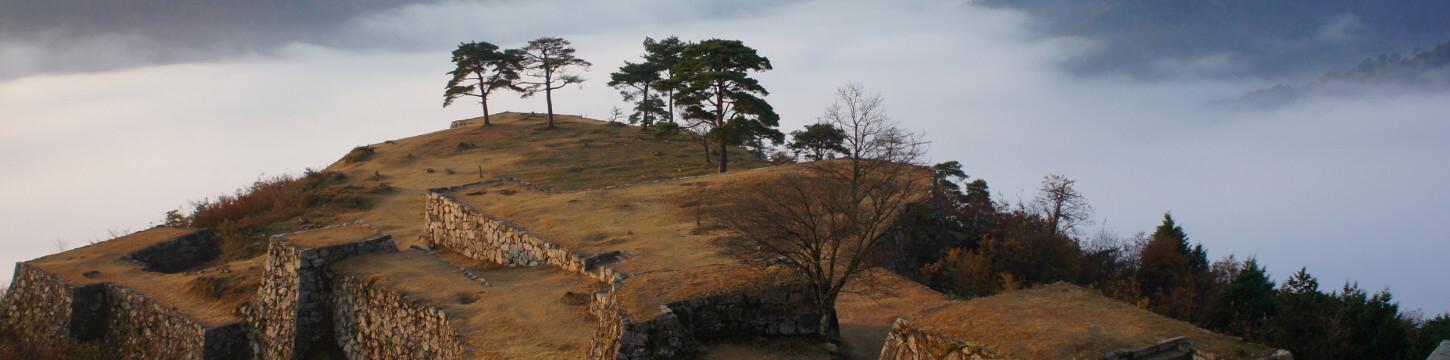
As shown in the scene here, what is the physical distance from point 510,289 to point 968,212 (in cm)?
1712

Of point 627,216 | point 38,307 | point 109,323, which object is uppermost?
point 627,216

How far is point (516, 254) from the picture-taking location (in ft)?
60.3

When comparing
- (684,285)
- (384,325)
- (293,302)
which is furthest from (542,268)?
(684,285)

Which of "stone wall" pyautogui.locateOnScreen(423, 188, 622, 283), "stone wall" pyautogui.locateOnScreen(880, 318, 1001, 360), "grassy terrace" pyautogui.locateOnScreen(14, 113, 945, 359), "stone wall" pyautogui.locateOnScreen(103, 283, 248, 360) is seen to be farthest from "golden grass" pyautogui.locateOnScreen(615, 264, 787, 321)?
"stone wall" pyautogui.locateOnScreen(103, 283, 248, 360)

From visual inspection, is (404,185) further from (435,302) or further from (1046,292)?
(1046,292)

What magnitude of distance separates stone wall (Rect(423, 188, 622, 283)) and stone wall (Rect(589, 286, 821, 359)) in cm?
261

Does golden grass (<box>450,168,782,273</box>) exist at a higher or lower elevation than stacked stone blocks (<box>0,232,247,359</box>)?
higher

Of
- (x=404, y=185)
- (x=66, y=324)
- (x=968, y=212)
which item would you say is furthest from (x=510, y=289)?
(x=404, y=185)

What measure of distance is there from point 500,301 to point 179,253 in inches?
612

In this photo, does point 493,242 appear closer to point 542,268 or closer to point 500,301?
point 542,268

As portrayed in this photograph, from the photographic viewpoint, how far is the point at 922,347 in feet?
32.6

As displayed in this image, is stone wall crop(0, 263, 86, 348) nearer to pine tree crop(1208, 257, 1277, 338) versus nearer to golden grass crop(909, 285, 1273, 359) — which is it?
golden grass crop(909, 285, 1273, 359)

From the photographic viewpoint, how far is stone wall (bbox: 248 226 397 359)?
1633cm

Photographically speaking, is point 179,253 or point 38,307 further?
point 179,253
